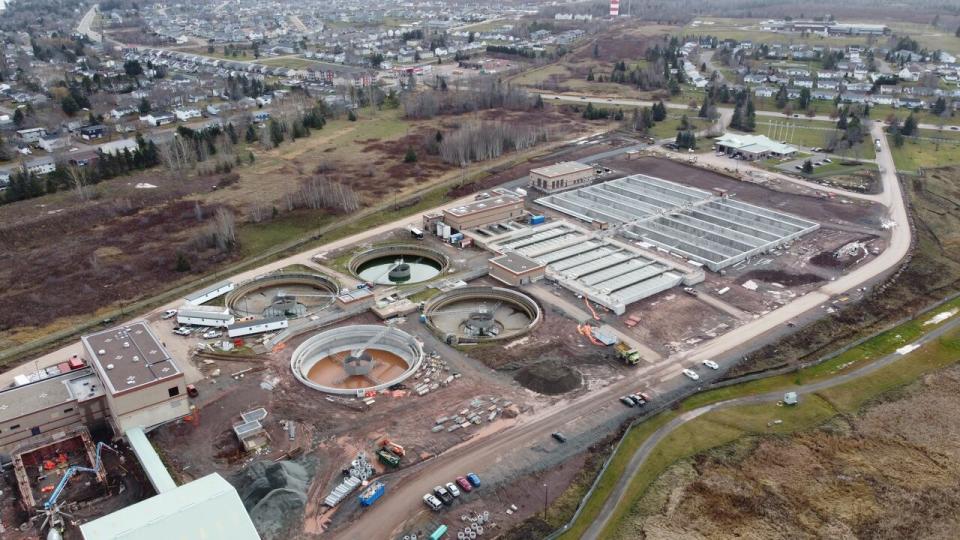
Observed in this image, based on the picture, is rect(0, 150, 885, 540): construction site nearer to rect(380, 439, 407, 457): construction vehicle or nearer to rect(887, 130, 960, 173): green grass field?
rect(380, 439, 407, 457): construction vehicle

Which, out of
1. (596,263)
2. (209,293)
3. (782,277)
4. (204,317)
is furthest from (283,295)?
(782,277)

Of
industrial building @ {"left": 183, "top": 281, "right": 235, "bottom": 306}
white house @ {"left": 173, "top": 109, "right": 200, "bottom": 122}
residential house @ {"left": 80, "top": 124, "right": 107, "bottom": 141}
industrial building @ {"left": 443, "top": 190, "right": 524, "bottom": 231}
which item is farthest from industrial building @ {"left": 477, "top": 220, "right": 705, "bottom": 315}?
white house @ {"left": 173, "top": 109, "right": 200, "bottom": 122}

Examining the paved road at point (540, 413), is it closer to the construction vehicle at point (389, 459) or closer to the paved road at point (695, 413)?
the construction vehicle at point (389, 459)

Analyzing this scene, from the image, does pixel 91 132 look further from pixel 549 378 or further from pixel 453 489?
pixel 453 489

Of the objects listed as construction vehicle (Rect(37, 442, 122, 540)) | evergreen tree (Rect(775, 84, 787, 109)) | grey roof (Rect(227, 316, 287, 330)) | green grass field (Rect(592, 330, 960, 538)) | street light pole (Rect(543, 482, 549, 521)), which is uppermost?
evergreen tree (Rect(775, 84, 787, 109))

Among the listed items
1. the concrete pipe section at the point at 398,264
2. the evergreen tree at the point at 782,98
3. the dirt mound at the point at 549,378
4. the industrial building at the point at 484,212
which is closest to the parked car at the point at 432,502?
the dirt mound at the point at 549,378
